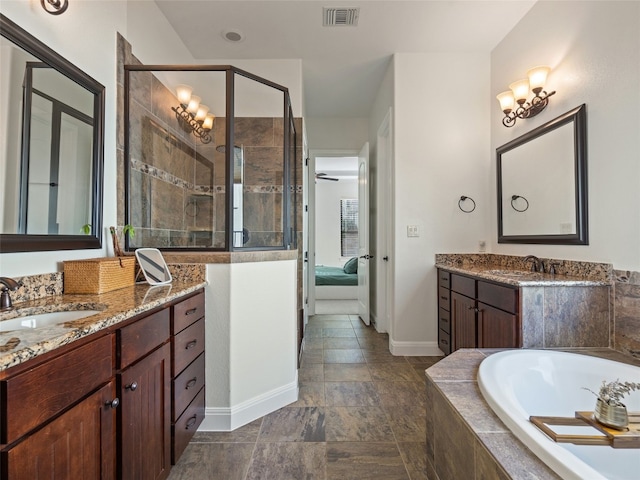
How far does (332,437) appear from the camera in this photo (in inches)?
67.7

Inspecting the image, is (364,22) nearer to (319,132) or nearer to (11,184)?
(319,132)

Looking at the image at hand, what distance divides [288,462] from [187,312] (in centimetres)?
90

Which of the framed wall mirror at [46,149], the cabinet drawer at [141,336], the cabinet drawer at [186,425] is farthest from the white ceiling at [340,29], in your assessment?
the cabinet drawer at [186,425]

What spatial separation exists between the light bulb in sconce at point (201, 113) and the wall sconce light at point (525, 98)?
2.40 metres

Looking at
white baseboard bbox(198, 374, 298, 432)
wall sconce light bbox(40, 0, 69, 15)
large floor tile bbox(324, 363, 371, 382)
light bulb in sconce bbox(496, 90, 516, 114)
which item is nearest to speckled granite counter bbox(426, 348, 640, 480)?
white baseboard bbox(198, 374, 298, 432)

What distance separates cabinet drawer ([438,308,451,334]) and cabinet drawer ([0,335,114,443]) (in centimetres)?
247

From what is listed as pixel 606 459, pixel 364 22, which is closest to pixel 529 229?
pixel 606 459

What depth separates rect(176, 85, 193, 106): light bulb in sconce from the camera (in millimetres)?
2369

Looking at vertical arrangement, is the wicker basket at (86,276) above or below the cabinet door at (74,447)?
above

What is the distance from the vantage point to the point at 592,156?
1828 millimetres

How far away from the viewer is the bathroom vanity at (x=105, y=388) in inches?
26.8

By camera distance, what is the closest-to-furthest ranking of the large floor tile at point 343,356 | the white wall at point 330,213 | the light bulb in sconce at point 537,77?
the light bulb in sconce at point 537,77 < the large floor tile at point 343,356 < the white wall at point 330,213

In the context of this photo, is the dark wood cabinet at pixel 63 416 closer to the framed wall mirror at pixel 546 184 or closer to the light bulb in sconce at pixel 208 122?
the light bulb in sconce at pixel 208 122

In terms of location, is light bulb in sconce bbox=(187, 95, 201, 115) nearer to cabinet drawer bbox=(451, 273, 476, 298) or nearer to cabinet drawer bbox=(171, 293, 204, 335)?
cabinet drawer bbox=(171, 293, 204, 335)
